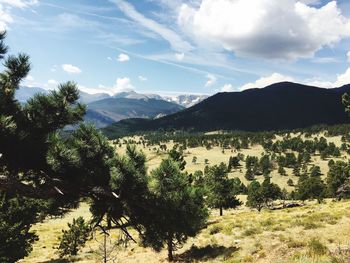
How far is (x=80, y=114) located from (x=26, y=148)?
57.8 inches

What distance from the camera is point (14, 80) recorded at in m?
7.33

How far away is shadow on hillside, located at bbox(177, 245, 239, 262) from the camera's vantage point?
79.2ft

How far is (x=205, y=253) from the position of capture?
86.2 ft

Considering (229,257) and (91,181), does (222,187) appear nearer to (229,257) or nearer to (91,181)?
(229,257)

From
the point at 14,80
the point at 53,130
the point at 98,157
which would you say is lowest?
the point at 98,157

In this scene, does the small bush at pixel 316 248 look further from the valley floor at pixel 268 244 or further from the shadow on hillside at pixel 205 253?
the shadow on hillside at pixel 205 253

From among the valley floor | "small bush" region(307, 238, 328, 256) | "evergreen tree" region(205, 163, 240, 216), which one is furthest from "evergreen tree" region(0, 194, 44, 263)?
"evergreen tree" region(205, 163, 240, 216)

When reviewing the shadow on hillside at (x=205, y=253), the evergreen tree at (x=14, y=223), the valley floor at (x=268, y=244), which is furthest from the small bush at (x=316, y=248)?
the evergreen tree at (x=14, y=223)

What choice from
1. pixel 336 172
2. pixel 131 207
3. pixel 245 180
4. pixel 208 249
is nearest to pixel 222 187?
pixel 336 172

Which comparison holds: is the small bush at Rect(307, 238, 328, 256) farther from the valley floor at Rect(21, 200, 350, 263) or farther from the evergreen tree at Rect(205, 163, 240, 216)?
the evergreen tree at Rect(205, 163, 240, 216)

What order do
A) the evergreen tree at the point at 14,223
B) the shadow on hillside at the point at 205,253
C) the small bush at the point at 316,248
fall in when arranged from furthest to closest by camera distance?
the shadow on hillside at the point at 205,253 < the evergreen tree at the point at 14,223 < the small bush at the point at 316,248

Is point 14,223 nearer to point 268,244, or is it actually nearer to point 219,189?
point 268,244

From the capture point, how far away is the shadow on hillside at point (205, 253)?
2412 cm

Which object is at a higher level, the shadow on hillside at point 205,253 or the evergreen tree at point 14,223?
the evergreen tree at point 14,223
